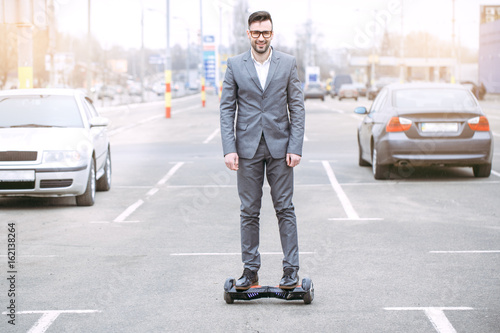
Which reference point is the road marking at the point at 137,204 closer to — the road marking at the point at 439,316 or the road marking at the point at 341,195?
the road marking at the point at 341,195

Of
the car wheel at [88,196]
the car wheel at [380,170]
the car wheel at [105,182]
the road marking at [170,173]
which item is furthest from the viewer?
the road marking at [170,173]

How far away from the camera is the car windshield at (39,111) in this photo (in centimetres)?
1086

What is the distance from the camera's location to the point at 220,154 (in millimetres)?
18156

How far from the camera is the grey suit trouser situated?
5.61m

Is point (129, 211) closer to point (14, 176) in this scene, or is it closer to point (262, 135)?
point (14, 176)

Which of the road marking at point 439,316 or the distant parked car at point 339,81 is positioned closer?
the road marking at point 439,316

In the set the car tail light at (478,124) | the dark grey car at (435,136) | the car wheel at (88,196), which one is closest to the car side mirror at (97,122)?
the car wheel at (88,196)

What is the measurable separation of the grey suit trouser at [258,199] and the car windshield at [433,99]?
748 cm

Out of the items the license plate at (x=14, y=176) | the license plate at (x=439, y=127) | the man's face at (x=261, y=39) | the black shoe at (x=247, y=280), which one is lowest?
the black shoe at (x=247, y=280)

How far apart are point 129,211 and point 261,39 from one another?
5.08 metres

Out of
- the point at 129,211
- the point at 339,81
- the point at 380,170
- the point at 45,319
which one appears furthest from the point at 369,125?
the point at 339,81

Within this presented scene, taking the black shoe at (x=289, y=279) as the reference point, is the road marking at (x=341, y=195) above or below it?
below

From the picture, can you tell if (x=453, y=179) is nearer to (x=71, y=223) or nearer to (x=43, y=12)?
(x=71, y=223)

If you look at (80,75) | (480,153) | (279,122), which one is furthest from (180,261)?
(80,75)
